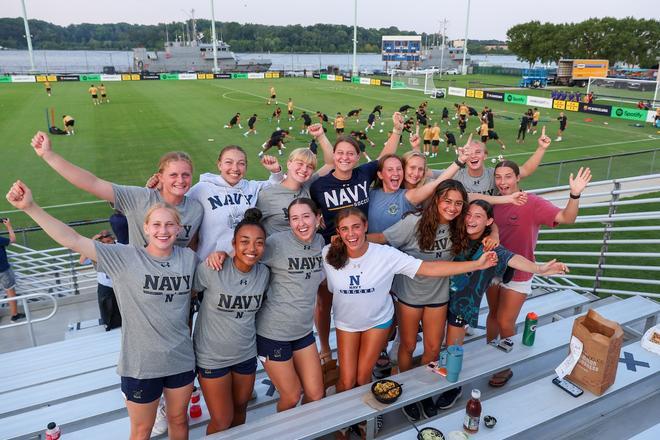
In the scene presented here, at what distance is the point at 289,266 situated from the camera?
3.37 meters

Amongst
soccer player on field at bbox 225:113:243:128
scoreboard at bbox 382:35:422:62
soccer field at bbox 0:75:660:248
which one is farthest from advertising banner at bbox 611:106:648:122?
scoreboard at bbox 382:35:422:62

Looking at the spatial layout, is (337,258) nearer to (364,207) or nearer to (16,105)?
(364,207)

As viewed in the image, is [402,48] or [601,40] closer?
[601,40]

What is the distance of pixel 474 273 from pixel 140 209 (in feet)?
8.74

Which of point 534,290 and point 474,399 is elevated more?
point 474,399

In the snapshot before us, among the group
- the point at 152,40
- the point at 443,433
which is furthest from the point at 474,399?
the point at 152,40

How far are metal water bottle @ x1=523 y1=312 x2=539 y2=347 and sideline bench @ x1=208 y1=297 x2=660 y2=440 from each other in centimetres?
6

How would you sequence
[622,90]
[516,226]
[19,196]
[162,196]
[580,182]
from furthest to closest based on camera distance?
1. [622,90]
2. [516,226]
3. [580,182]
4. [162,196]
5. [19,196]

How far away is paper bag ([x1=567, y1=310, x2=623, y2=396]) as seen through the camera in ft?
10.9

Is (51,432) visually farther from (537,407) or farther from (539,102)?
(539,102)

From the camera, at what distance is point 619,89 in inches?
1836

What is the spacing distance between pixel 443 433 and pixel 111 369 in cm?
308

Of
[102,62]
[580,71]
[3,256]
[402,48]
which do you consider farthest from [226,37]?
[3,256]

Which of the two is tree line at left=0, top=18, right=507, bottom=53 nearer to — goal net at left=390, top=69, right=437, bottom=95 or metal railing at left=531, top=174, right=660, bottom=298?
goal net at left=390, top=69, right=437, bottom=95
